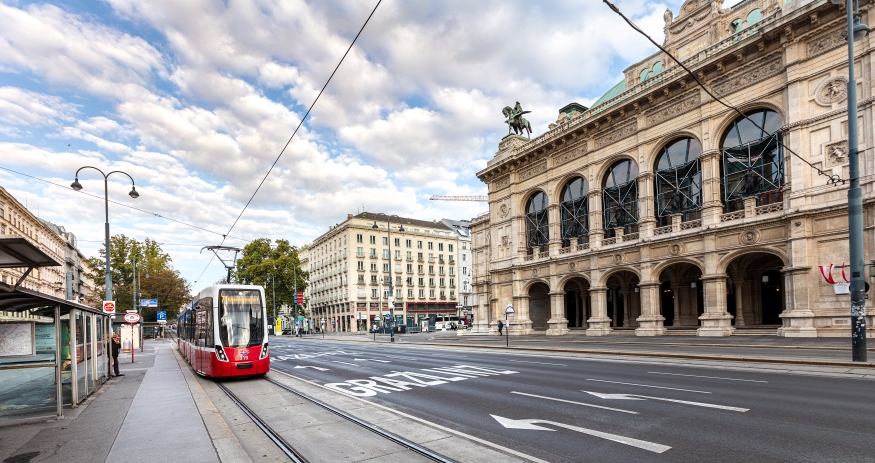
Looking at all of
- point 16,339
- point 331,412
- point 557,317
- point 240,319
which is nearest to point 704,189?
point 557,317

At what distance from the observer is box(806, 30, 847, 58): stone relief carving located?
2353 cm

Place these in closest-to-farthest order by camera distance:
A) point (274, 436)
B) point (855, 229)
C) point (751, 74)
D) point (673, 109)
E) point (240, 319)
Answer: point (274, 436)
point (240, 319)
point (855, 229)
point (751, 74)
point (673, 109)

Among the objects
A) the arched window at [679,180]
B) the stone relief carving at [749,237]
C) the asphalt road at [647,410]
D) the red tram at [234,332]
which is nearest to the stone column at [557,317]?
the arched window at [679,180]

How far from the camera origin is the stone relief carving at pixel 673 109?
3023cm

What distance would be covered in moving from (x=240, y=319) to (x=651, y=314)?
26.6m

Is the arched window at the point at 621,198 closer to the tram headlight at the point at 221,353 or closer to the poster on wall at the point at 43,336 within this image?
the tram headlight at the point at 221,353

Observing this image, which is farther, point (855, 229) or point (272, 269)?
point (272, 269)

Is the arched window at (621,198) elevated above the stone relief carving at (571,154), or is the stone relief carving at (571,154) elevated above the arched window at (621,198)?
the stone relief carving at (571,154)

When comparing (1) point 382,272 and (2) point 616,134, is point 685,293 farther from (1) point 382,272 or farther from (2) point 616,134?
(1) point 382,272

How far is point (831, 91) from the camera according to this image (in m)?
23.7

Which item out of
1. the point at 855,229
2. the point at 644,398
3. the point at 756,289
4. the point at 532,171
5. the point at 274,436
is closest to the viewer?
the point at 274,436

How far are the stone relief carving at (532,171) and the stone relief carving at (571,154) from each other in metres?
1.33

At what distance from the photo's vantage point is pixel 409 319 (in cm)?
8588

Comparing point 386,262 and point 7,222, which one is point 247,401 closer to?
point 7,222
